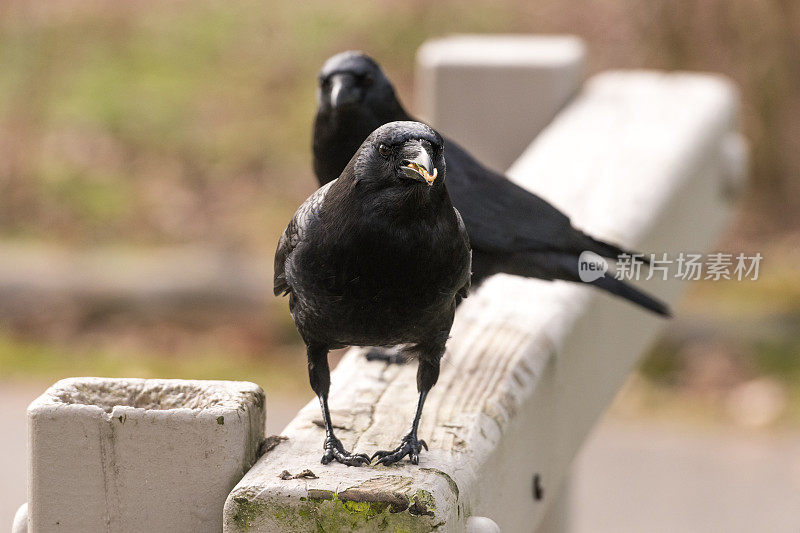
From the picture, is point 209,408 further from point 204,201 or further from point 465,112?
point 204,201

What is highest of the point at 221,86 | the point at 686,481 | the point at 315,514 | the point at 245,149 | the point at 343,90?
the point at 343,90

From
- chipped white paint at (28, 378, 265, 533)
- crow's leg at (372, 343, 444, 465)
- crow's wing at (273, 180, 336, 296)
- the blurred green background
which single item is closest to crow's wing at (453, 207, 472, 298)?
crow's leg at (372, 343, 444, 465)

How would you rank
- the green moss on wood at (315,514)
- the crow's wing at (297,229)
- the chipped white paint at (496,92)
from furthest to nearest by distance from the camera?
1. the chipped white paint at (496,92)
2. the crow's wing at (297,229)
3. the green moss on wood at (315,514)

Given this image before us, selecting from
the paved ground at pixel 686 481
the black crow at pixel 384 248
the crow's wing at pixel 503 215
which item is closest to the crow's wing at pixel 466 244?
the black crow at pixel 384 248

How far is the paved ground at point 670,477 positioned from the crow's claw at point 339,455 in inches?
128

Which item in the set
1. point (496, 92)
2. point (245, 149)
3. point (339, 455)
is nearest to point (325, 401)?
point (339, 455)

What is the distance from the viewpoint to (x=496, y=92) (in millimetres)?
3795

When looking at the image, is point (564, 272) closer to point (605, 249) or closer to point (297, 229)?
point (605, 249)

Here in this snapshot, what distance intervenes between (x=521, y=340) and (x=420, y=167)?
1.84 feet

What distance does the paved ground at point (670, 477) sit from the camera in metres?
4.99

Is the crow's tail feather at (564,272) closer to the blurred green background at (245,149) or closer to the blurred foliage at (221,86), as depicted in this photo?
the blurred green background at (245,149)

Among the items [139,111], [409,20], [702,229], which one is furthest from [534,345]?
[409,20]

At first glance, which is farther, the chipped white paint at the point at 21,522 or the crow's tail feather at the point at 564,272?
the crow's tail feather at the point at 564,272

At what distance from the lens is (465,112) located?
3.82m
